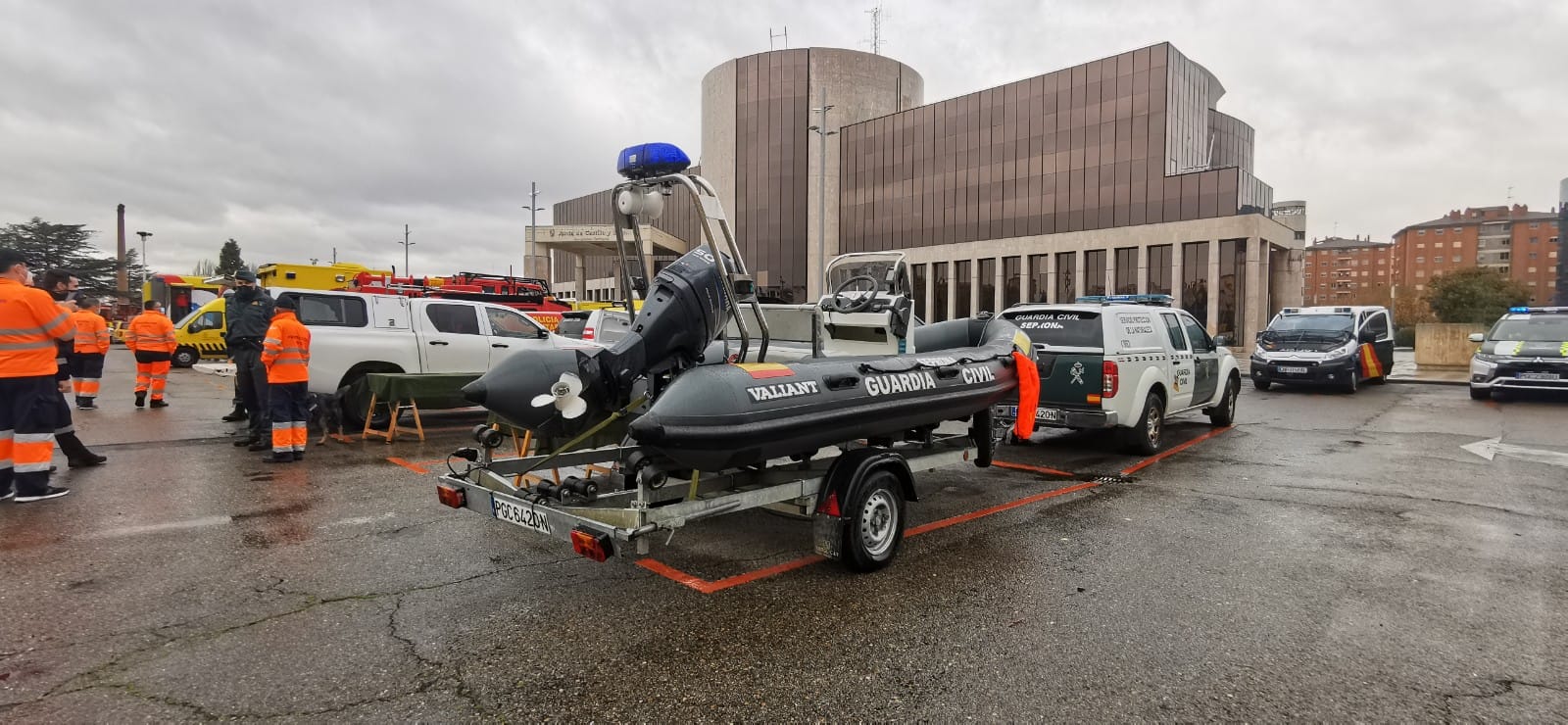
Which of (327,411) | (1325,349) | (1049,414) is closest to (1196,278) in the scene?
(1325,349)

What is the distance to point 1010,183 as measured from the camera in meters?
45.4

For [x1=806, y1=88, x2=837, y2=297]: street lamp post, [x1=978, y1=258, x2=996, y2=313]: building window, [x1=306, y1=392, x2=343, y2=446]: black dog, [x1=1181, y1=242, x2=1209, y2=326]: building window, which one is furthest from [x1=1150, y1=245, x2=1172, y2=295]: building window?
[x1=306, y1=392, x2=343, y2=446]: black dog

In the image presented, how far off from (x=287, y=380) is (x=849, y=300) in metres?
5.54

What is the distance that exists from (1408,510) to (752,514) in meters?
5.19

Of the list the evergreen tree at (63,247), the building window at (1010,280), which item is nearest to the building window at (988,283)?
the building window at (1010,280)

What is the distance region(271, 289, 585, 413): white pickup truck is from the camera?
29.5ft

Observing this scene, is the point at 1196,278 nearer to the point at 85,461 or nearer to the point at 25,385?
the point at 85,461

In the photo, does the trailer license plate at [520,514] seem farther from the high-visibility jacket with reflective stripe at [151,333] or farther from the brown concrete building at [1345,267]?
the brown concrete building at [1345,267]

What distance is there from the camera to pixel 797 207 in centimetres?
5478

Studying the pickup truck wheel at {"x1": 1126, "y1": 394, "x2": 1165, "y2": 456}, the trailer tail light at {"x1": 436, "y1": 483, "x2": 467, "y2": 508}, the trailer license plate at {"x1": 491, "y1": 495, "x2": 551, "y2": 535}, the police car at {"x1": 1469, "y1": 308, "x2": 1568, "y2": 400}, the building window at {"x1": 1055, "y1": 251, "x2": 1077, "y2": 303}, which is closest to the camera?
the trailer license plate at {"x1": 491, "y1": 495, "x2": 551, "y2": 535}

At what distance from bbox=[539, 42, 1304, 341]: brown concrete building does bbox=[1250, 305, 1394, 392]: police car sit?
21.5 meters

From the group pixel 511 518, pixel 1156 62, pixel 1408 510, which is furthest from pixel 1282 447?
pixel 1156 62

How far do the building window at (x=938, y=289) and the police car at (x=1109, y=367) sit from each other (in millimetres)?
40352

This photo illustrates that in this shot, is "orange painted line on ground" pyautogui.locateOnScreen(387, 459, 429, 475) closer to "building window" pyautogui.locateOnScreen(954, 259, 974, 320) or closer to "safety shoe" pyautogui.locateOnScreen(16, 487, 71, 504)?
"safety shoe" pyautogui.locateOnScreen(16, 487, 71, 504)
